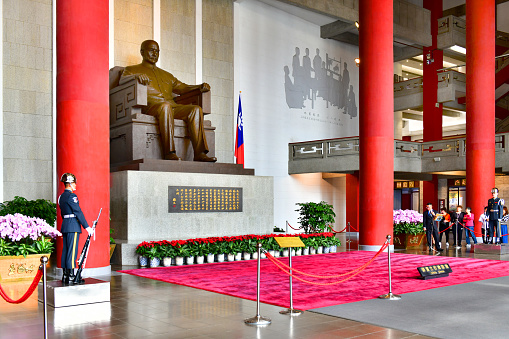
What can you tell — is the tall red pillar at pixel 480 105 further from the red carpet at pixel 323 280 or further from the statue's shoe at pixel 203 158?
the statue's shoe at pixel 203 158

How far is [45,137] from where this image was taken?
523 inches

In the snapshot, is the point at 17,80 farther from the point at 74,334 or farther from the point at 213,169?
the point at 74,334

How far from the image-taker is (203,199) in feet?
36.4

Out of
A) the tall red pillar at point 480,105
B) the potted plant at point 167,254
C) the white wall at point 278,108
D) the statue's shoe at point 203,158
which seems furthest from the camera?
the white wall at point 278,108

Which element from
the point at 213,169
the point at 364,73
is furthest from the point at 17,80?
the point at 364,73

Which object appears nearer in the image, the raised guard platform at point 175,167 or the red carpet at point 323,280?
the red carpet at point 323,280

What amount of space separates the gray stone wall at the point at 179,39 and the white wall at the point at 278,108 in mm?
1800

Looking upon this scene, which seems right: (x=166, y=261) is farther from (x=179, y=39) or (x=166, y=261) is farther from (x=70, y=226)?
(x=179, y=39)

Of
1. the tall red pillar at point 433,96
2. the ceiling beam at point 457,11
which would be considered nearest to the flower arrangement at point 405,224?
the tall red pillar at point 433,96

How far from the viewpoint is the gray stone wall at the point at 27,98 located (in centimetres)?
1280

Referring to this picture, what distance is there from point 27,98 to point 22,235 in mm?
6634

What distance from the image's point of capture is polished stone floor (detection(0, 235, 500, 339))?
4641mm

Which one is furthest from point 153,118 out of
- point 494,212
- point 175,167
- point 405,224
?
point 494,212

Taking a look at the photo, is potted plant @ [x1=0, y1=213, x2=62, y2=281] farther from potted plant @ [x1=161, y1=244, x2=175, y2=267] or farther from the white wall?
the white wall
